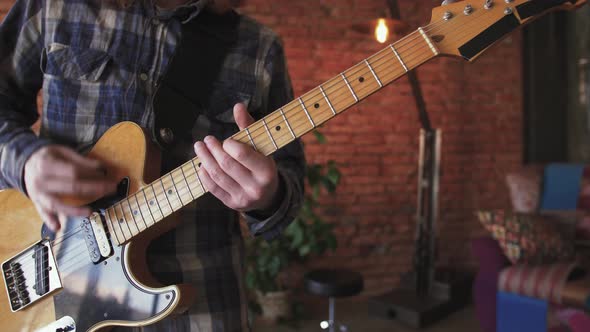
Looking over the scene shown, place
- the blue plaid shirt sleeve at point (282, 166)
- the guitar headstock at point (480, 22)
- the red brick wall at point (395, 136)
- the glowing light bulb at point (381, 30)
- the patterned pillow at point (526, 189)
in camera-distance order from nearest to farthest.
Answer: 1. the guitar headstock at point (480, 22)
2. the blue plaid shirt sleeve at point (282, 166)
3. the glowing light bulb at point (381, 30)
4. the patterned pillow at point (526, 189)
5. the red brick wall at point (395, 136)

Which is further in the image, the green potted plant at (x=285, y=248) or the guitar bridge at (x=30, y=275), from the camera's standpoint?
the green potted plant at (x=285, y=248)

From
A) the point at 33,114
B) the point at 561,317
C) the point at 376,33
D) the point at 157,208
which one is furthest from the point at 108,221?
the point at 561,317

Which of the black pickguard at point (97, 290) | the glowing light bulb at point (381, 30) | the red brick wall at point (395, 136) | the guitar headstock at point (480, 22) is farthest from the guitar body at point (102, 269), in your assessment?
the red brick wall at point (395, 136)

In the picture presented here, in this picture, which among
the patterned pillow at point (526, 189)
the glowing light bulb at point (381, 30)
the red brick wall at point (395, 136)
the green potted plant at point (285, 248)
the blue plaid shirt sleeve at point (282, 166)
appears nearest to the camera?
the blue plaid shirt sleeve at point (282, 166)

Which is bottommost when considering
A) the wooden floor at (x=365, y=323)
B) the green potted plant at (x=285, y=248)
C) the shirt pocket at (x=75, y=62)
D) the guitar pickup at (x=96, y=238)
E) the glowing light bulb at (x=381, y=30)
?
the wooden floor at (x=365, y=323)

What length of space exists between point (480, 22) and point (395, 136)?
263 cm

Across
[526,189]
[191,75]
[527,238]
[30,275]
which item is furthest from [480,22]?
[526,189]

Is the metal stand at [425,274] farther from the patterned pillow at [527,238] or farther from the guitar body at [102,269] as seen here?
the guitar body at [102,269]

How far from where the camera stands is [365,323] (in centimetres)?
290

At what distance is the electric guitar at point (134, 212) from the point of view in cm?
72

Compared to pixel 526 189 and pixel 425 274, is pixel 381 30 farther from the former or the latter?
pixel 425 274

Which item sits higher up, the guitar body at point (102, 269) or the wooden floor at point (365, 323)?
the guitar body at point (102, 269)

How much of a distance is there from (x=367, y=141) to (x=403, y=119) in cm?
34

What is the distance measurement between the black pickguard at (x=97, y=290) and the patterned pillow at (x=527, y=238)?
7.12ft
